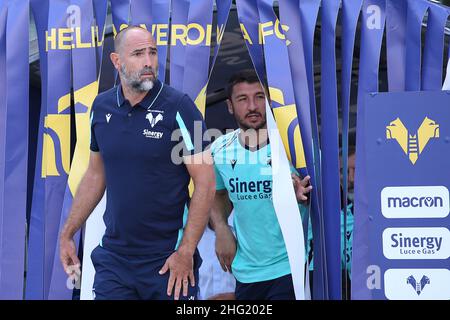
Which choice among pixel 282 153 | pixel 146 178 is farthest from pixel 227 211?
pixel 146 178

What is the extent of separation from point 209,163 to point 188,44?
31.9 inches

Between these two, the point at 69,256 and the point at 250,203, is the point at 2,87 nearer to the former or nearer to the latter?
the point at 69,256

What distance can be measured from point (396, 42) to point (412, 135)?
723 millimetres

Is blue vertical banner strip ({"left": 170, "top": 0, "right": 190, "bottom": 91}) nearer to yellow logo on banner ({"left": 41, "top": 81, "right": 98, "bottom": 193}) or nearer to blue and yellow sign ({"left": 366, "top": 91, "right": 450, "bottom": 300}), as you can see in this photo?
yellow logo on banner ({"left": 41, "top": 81, "right": 98, "bottom": 193})

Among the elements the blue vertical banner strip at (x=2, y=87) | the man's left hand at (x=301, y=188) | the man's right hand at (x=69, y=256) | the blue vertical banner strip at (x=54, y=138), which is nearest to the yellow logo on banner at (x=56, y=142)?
the blue vertical banner strip at (x=54, y=138)

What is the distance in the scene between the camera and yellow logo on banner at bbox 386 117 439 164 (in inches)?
172

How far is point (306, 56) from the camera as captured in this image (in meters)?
4.86

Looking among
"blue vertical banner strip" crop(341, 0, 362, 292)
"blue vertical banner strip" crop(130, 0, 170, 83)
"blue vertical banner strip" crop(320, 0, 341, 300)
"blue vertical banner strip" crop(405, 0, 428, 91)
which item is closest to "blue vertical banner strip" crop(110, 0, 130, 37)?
"blue vertical banner strip" crop(130, 0, 170, 83)

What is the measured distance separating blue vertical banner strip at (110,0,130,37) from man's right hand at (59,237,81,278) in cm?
116

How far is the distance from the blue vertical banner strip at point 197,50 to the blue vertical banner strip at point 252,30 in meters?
0.17

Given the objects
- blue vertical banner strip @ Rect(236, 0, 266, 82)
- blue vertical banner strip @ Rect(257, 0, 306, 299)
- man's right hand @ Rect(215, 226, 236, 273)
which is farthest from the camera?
man's right hand @ Rect(215, 226, 236, 273)

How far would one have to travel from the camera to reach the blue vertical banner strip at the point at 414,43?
4.82 meters

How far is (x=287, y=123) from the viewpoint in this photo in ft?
15.5

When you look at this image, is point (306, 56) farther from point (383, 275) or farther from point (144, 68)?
point (383, 275)
